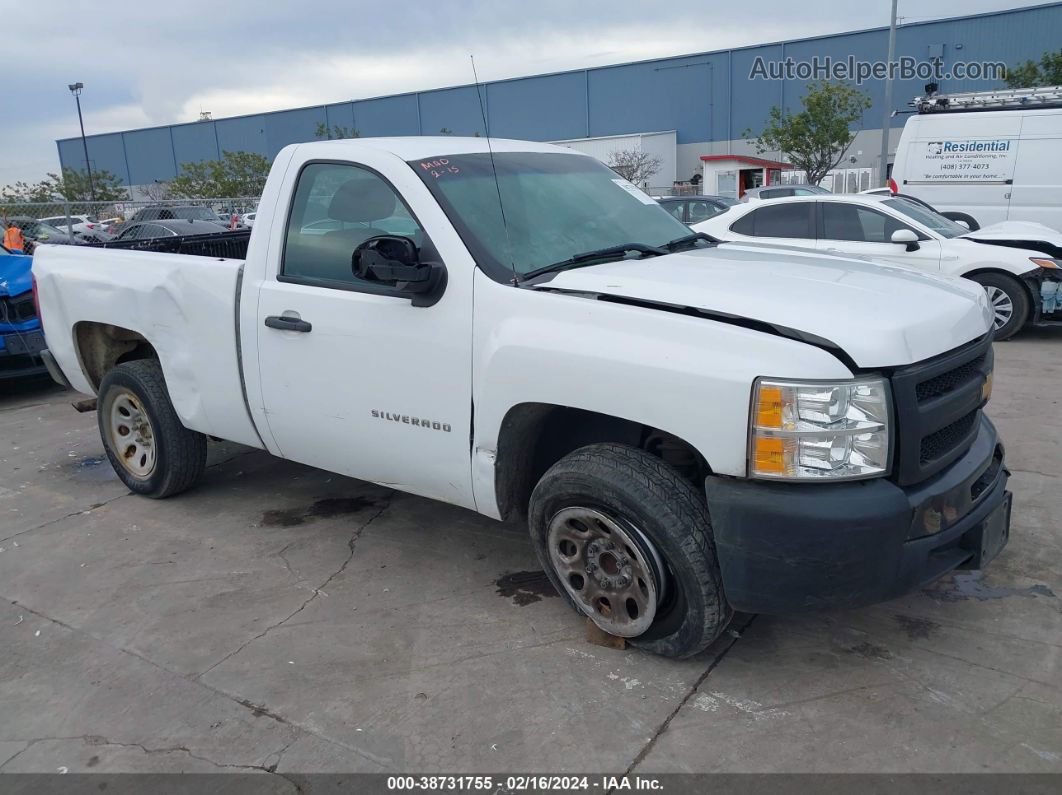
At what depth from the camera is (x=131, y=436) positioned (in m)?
5.34

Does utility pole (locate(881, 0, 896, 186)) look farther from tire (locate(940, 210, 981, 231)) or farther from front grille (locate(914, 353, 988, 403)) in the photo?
front grille (locate(914, 353, 988, 403))

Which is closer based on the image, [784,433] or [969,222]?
[784,433]

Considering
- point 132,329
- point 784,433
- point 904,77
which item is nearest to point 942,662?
point 784,433

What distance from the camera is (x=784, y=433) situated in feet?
8.84

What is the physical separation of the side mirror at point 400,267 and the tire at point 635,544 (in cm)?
89

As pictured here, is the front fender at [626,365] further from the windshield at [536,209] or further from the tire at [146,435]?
the tire at [146,435]

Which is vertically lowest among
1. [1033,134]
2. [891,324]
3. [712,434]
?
[712,434]

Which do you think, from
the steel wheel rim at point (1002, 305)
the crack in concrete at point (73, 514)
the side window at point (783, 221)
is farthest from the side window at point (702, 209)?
the crack in concrete at point (73, 514)

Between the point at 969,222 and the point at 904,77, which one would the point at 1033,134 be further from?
the point at 904,77

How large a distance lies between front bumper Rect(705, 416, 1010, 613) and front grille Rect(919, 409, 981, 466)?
9 centimetres

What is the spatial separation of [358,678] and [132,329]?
2.71 m

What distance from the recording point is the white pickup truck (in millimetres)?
2744

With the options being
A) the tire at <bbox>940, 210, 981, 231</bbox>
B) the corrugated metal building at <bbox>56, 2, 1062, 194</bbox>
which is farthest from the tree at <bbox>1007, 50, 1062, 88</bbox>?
the tire at <bbox>940, 210, 981, 231</bbox>

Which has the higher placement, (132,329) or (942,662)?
(132,329)
